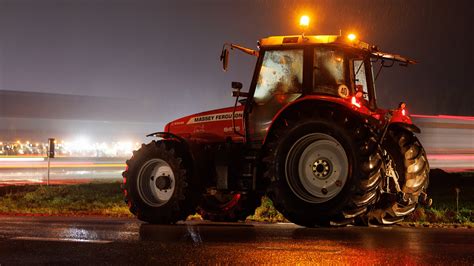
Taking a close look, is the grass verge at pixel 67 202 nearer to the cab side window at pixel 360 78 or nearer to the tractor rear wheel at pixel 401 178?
the cab side window at pixel 360 78

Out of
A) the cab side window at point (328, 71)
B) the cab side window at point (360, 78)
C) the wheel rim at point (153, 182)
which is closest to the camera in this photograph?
the cab side window at point (328, 71)

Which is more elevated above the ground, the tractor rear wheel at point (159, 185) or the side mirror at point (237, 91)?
the side mirror at point (237, 91)

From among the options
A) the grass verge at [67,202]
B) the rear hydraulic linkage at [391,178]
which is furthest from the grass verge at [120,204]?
the rear hydraulic linkage at [391,178]

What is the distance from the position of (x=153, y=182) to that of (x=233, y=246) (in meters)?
4.07

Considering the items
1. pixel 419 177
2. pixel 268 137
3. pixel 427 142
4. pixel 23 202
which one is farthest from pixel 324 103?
pixel 427 142

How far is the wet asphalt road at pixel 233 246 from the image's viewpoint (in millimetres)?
6359

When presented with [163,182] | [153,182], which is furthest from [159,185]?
[153,182]

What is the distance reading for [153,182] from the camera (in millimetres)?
11008

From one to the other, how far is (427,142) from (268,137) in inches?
939

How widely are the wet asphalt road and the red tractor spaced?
55cm

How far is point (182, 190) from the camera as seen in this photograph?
33.2 feet

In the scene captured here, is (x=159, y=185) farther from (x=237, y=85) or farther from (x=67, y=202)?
(x=67, y=202)

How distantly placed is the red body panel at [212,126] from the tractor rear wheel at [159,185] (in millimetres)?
705

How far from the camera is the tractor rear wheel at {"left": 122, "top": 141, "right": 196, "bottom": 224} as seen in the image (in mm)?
10219
